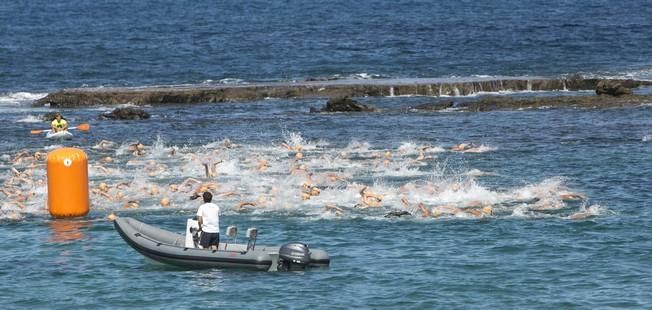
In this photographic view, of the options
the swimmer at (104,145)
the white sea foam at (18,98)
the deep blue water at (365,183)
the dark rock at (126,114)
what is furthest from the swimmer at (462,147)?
the white sea foam at (18,98)

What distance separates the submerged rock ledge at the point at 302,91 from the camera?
62.1 m

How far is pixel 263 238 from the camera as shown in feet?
99.3

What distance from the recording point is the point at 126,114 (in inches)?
2164

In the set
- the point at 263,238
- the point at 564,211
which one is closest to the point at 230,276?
the point at 263,238

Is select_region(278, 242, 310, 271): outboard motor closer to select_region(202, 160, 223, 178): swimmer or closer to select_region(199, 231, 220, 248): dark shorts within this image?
select_region(199, 231, 220, 248): dark shorts

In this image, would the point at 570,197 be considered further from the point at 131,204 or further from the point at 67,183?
the point at 67,183

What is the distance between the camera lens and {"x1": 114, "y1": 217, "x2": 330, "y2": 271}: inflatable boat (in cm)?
2630

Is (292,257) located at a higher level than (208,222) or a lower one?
lower

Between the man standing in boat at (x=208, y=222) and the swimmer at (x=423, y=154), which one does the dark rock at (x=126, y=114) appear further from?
the man standing in boat at (x=208, y=222)

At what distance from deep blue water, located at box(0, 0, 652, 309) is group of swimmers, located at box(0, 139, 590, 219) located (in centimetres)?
17

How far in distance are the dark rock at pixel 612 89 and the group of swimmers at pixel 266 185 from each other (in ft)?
46.3

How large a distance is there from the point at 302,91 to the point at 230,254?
123 ft

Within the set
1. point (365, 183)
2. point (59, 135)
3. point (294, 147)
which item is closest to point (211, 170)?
point (365, 183)

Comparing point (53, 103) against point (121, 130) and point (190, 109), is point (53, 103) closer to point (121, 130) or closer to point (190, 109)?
point (190, 109)
